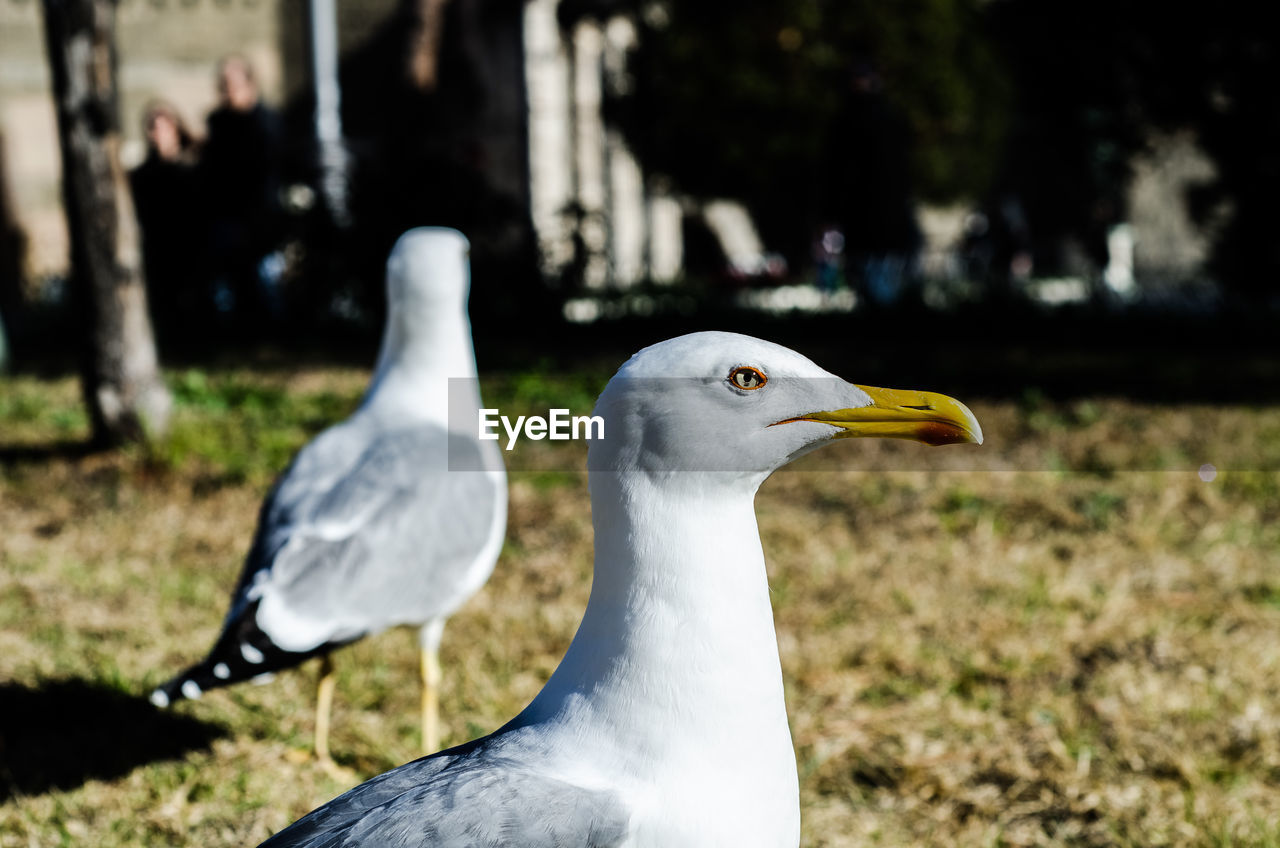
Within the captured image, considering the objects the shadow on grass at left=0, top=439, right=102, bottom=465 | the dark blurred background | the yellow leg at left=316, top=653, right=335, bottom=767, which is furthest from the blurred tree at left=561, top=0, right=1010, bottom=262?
the yellow leg at left=316, top=653, right=335, bottom=767

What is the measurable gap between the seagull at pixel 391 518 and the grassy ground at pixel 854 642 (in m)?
0.38

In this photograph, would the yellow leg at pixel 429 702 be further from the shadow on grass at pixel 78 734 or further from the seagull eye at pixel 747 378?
the seagull eye at pixel 747 378

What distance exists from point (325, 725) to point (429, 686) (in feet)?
0.92

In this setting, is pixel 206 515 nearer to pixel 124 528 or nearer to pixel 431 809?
pixel 124 528

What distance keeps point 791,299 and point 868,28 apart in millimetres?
11352

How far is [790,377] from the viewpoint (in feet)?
5.92

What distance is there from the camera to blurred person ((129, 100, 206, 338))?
1056 centimetres

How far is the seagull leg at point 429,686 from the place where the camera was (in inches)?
123

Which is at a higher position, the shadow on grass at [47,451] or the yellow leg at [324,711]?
the shadow on grass at [47,451]

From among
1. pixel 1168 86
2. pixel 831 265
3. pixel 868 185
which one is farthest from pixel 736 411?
pixel 831 265

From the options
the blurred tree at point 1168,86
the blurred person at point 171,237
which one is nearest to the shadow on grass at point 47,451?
the blurred person at point 171,237

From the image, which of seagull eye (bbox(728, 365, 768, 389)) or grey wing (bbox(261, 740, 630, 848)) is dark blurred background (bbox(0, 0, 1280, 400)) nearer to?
seagull eye (bbox(728, 365, 768, 389))

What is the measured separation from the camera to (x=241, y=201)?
35.3ft

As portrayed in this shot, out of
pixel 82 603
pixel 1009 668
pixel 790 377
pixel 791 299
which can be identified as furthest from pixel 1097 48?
pixel 790 377
